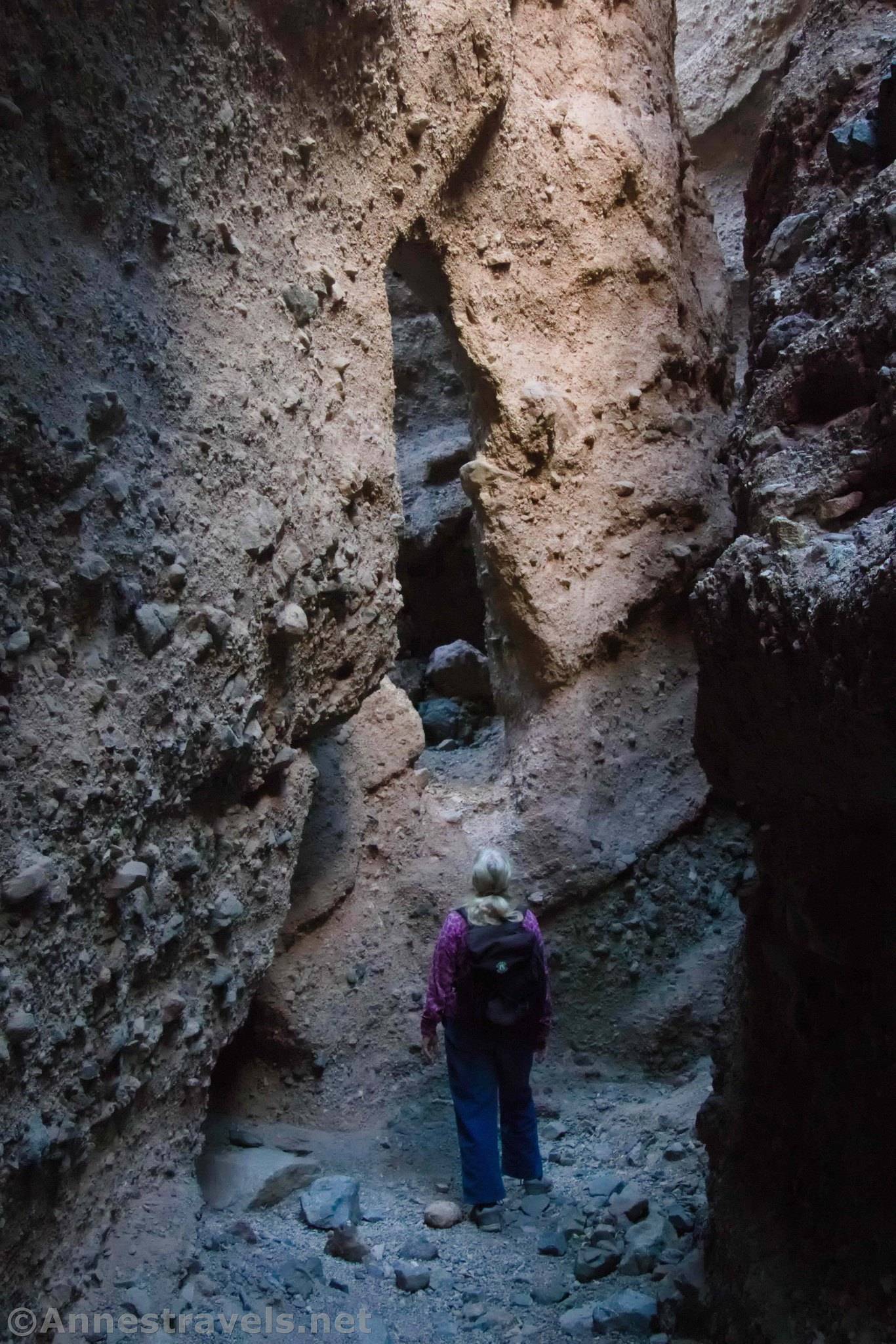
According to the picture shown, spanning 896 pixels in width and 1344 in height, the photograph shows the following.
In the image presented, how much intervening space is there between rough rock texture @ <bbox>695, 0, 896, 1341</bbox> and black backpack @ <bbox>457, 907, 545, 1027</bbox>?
0.89m

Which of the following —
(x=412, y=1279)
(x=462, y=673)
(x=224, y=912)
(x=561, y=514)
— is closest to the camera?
(x=224, y=912)

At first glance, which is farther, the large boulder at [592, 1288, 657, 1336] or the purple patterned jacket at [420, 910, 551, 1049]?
the purple patterned jacket at [420, 910, 551, 1049]

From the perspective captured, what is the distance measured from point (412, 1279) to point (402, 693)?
104 inches

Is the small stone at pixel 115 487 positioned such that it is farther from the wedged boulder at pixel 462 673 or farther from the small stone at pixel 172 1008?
the wedged boulder at pixel 462 673

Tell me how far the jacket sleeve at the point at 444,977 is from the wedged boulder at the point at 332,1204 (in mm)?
545

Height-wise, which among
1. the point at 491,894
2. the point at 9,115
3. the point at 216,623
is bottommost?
the point at 491,894

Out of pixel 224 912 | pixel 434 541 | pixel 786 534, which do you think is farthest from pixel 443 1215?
pixel 434 541

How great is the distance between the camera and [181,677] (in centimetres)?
254

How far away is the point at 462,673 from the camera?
714cm

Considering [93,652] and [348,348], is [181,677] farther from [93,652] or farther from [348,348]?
[348,348]

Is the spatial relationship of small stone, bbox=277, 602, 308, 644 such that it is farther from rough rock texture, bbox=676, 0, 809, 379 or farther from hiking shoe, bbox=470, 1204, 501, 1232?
rough rock texture, bbox=676, 0, 809, 379

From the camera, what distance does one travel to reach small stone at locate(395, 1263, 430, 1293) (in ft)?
9.48

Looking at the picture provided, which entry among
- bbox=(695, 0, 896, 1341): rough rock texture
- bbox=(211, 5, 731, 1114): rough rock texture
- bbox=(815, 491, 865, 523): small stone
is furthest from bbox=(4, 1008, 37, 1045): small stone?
bbox=(211, 5, 731, 1114): rough rock texture

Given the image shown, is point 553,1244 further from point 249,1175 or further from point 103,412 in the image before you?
point 103,412
